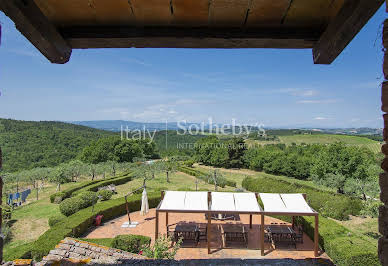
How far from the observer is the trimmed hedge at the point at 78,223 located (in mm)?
7652

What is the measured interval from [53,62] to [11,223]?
12.4m

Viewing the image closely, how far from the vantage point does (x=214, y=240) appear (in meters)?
9.38

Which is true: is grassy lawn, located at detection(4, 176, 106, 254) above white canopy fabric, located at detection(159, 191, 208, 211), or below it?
below

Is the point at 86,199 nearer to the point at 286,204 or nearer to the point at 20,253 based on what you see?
the point at 20,253

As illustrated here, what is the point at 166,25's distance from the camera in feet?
6.57

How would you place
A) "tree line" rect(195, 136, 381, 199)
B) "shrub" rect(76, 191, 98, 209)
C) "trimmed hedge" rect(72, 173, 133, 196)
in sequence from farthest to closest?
"trimmed hedge" rect(72, 173, 133, 196) → "tree line" rect(195, 136, 381, 199) → "shrub" rect(76, 191, 98, 209)

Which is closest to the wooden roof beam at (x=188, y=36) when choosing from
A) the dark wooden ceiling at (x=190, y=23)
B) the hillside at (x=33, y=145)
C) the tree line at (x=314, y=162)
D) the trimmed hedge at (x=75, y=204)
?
Answer: the dark wooden ceiling at (x=190, y=23)

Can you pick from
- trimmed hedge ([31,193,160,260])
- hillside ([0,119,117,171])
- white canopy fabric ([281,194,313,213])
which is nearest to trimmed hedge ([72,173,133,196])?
trimmed hedge ([31,193,160,260])

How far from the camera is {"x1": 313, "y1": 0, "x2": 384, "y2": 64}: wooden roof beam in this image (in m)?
1.59

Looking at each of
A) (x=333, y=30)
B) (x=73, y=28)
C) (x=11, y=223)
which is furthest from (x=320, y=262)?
(x=11, y=223)

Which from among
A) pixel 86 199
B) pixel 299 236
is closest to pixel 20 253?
pixel 86 199

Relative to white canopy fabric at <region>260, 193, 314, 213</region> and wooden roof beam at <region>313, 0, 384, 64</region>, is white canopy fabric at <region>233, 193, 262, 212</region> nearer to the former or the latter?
white canopy fabric at <region>260, 193, 314, 213</region>

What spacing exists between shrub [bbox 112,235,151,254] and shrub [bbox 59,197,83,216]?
14.9ft

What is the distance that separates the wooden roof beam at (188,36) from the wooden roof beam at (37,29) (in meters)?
0.14
